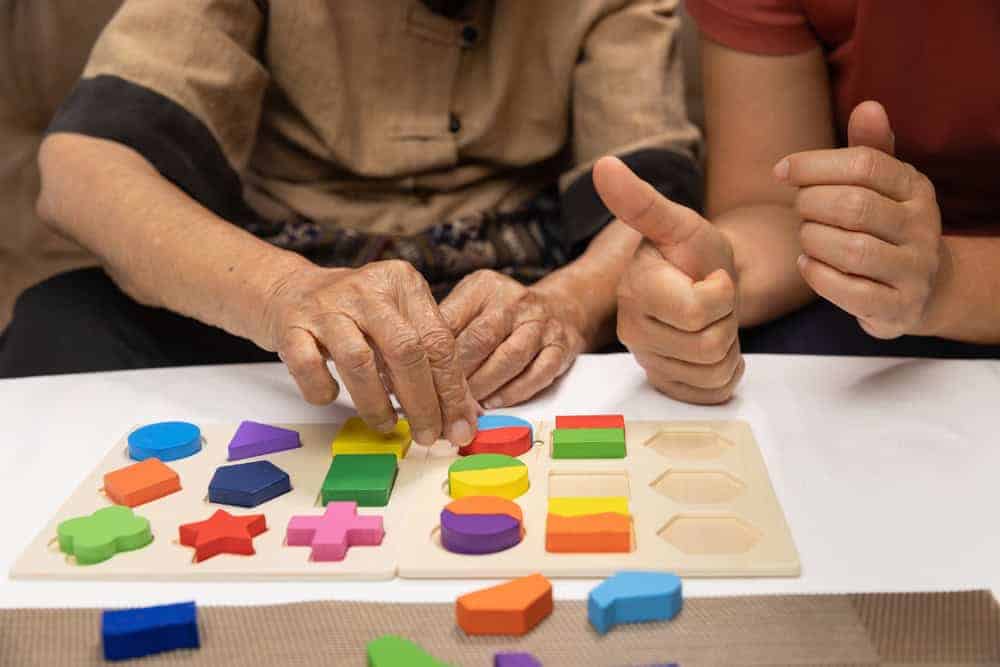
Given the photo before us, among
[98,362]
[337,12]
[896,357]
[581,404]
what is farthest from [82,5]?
[896,357]

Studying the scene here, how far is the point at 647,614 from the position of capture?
523 millimetres

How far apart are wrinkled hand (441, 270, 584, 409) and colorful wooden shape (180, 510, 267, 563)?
21 cm

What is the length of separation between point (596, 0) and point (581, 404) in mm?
433

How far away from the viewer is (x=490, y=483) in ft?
2.09

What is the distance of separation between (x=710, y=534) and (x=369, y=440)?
0.23m

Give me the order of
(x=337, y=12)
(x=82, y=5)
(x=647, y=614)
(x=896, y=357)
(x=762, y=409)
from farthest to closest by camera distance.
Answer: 1. (x=82, y=5)
2. (x=337, y=12)
3. (x=896, y=357)
4. (x=762, y=409)
5. (x=647, y=614)

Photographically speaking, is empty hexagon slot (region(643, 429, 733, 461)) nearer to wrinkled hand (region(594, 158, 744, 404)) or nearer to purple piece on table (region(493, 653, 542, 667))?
wrinkled hand (region(594, 158, 744, 404))

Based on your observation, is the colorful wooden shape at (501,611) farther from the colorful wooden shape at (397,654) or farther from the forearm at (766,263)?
the forearm at (766,263)

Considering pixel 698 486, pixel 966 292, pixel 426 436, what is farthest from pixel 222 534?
pixel 966 292

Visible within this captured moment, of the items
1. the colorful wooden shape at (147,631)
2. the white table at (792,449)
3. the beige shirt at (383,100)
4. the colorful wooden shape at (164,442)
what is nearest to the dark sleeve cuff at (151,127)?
the beige shirt at (383,100)

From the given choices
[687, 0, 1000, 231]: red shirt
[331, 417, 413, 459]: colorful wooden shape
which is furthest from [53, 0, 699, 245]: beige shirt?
[331, 417, 413, 459]: colorful wooden shape

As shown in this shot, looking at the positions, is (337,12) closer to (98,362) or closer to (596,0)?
(596,0)

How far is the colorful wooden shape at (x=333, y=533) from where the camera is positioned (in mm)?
578

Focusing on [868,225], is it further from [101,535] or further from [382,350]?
[101,535]
